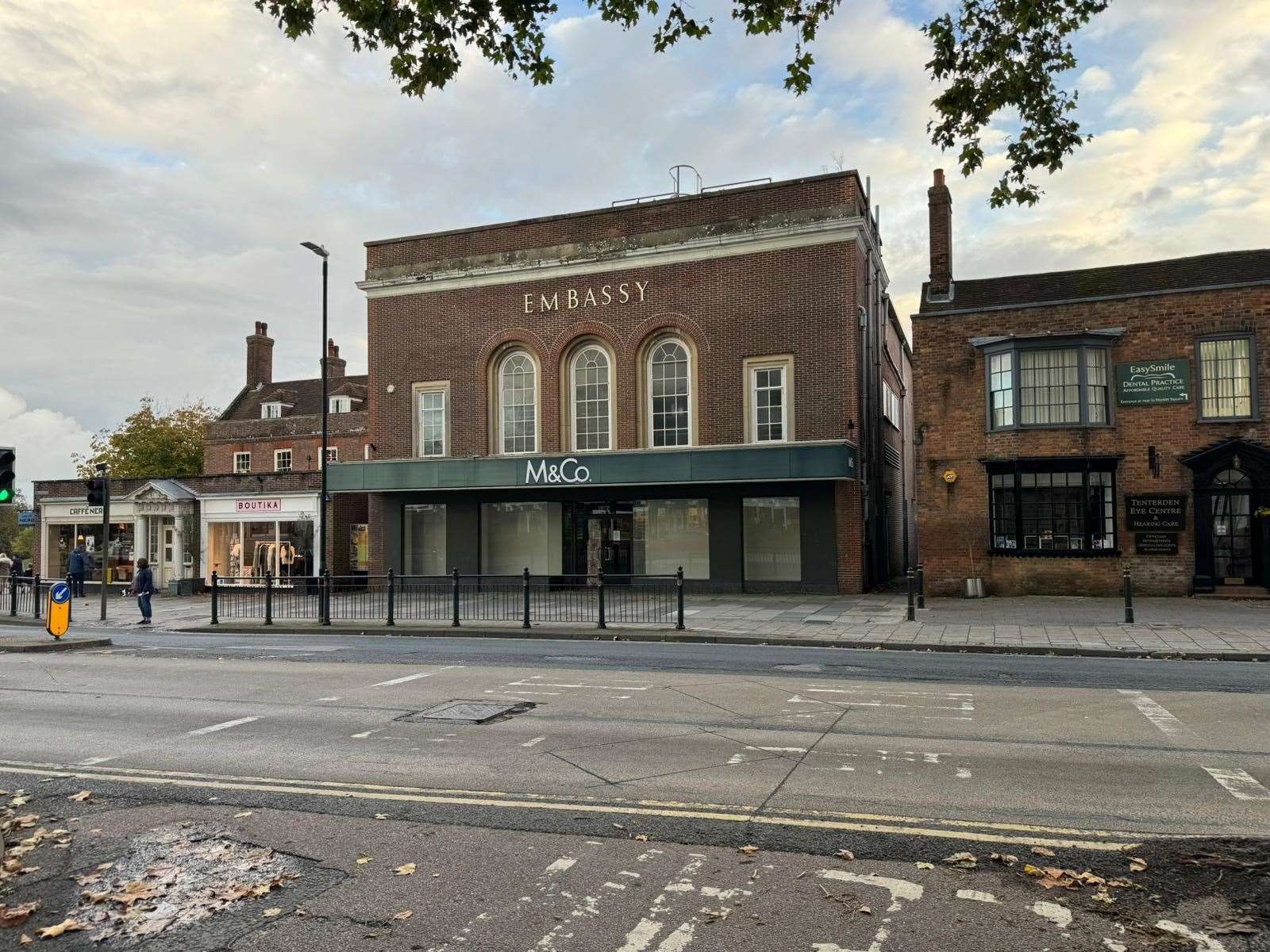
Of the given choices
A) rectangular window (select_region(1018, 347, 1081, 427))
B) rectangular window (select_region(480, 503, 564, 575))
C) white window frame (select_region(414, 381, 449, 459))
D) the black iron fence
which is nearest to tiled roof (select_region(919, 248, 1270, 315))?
rectangular window (select_region(1018, 347, 1081, 427))

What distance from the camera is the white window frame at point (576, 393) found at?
27.4m

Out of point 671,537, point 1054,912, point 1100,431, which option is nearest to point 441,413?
point 671,537

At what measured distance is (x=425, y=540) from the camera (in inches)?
1160

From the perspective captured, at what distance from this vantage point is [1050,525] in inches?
877

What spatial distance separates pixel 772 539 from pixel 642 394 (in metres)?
5.77

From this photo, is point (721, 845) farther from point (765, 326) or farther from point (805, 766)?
point (765, 326)

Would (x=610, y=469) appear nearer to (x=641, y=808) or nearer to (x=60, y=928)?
(x=641, y=808)

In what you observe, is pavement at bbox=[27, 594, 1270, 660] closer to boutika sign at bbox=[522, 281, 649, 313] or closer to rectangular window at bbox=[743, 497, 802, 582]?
rectangular window at bbox=[743, 497, 802, 582]

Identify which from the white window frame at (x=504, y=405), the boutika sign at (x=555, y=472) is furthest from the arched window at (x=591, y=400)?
the boutika sign at (x=555, y=472)

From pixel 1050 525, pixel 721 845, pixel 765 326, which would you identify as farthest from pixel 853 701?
pixel 765 326

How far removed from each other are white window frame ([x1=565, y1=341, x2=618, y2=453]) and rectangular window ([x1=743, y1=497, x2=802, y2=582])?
486cm

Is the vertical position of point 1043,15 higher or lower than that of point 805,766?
higher

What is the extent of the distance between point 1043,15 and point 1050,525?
1724 cm

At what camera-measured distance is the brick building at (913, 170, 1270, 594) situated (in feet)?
68.6
